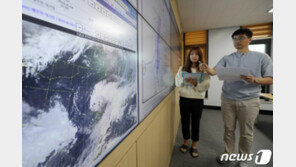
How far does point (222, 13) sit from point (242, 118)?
292 centimetres

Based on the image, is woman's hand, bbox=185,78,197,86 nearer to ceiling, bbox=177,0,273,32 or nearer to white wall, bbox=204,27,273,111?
ceiling, bbox=177,0,273,32

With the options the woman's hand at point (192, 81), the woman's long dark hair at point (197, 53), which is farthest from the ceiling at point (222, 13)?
the woman's hand at point (192, 81)

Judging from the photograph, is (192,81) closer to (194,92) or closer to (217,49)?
(194,92)

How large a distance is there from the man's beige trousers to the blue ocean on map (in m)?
1.69

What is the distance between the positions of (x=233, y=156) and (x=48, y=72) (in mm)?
2484

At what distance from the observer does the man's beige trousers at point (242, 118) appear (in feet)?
4.93

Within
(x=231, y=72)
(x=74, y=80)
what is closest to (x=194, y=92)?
(x=231, y=72)

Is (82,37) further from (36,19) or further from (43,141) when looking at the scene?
(43,141)

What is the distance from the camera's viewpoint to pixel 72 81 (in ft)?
1.06

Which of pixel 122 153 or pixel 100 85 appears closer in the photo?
pixel 100 85

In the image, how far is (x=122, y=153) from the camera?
1.85 ft

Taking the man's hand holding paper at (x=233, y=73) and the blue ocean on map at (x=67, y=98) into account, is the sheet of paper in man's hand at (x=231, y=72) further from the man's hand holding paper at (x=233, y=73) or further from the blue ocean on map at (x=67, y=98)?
the blue ocean on map at (x=67, y=98)

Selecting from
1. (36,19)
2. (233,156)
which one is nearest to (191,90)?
(233,156)

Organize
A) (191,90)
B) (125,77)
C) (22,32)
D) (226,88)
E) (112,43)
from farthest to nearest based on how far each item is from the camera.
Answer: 1. (191,90)
2. (226,88)
3. (125,77)
4. (112,43)
5. (22,32)
